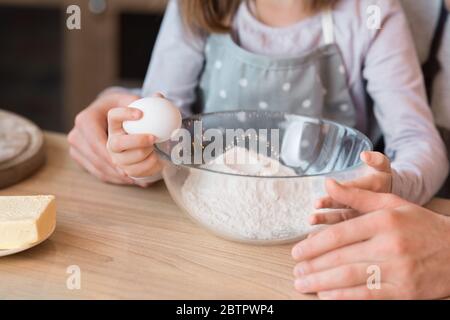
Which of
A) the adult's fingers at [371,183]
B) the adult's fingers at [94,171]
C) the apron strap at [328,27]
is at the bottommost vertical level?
the adult's fingers at [94,171]

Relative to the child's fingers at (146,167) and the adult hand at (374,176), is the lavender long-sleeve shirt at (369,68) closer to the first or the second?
the adult hand at (374,176)

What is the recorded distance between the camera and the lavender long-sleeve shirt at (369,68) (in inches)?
37.3

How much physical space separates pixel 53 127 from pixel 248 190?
2.23 meters

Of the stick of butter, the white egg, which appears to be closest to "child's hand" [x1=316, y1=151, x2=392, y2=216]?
the white egg

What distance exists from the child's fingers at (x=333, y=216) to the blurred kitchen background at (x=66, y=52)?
5.84 ft

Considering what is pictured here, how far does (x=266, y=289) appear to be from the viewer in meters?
0.67

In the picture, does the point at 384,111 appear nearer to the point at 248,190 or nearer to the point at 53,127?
the point at 248,190

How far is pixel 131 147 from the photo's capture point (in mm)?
772

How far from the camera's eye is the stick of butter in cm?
70

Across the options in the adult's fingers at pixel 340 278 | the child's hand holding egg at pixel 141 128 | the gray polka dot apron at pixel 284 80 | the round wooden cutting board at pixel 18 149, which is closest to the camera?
the adult's fingers at pixel 340 278

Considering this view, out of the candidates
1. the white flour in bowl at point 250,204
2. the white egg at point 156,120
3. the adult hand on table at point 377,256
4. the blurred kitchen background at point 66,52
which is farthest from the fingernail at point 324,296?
the blurred kitchen background at point 66,52

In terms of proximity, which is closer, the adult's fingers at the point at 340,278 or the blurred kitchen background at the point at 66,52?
the adult's fingers at the point at 340,278

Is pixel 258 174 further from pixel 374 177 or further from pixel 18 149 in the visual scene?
pixel 18 149

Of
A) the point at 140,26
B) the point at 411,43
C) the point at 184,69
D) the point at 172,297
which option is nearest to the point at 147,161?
the point at 172,297
